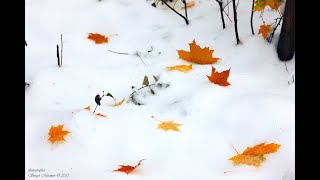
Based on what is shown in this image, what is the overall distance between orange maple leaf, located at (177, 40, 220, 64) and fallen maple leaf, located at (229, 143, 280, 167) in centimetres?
62

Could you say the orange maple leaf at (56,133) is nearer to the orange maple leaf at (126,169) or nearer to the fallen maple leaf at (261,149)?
the orange maple leaf at (126,169)

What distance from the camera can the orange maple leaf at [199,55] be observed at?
1.78 m

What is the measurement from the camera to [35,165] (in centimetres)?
125

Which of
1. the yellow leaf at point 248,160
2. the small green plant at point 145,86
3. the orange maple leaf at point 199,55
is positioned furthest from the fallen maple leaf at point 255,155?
Result: the orange maple leaf at point 199,55

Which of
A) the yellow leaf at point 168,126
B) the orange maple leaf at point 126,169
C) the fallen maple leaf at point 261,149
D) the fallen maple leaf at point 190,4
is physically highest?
the fallen maple leaf at point 190,4

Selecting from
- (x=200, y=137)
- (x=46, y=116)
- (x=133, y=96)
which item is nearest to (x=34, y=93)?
(x=46, y=116)

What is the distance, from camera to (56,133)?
1364 millimetres

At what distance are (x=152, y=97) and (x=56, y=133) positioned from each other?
447 millimetres

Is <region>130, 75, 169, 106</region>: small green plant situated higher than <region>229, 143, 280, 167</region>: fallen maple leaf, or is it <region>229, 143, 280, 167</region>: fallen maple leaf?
<region>229, 143, 280, 167</region>: fallen maple leaf

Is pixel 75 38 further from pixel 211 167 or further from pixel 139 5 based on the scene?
pixel 211 167

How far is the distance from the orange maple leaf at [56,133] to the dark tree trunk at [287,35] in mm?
1027

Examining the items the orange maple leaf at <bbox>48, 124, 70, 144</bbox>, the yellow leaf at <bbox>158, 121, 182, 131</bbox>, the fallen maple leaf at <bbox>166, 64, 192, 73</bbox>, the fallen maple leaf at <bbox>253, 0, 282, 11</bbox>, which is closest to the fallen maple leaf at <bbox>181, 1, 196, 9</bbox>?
the fallen maple leaf at <bbox>253, 0, 282, 11</bbox>

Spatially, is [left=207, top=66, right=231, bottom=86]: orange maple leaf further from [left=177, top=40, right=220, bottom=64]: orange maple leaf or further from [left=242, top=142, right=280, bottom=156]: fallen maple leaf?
[left=242, top=142, right=280, bottom=156]: fallen maple leaf

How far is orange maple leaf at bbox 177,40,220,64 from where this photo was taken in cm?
178
